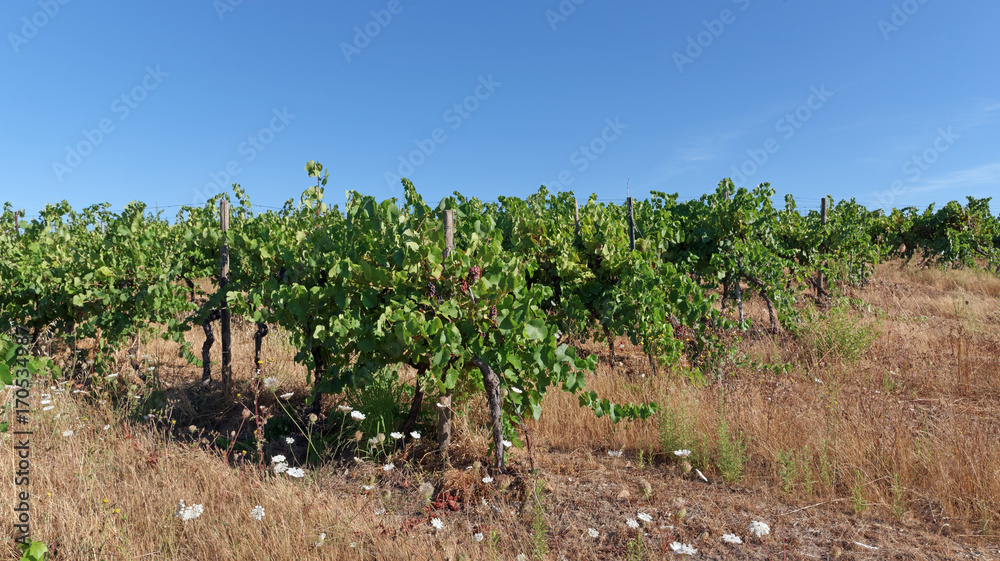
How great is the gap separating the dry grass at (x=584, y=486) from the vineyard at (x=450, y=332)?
44mm

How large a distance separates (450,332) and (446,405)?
1.90ft

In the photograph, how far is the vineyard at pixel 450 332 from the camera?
3.14 meters

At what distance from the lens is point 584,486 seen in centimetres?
317

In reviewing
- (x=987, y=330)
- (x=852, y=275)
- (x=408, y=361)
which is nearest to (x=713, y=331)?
(x=408, y=361)

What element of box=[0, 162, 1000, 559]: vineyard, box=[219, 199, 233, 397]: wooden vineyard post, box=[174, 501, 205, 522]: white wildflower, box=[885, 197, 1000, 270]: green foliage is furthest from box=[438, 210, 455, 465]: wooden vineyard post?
box=[885, 197, 1000, 270]: green foliage

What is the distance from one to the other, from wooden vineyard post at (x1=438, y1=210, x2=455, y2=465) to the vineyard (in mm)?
19

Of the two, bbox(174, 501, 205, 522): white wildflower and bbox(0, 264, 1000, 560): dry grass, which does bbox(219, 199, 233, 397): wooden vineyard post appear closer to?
bbox(0, 264, 1000, 560): dry grass

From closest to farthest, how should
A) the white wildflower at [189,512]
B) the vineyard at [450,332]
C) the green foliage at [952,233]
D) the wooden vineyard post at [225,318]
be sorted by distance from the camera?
the white wildflower at [189,512] < the vineyard at [450,332] < the wooden vineyard post at [225,318] < the green foliage at [952,233]

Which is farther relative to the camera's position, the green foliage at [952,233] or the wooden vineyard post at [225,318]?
the green foliage at [952,233]

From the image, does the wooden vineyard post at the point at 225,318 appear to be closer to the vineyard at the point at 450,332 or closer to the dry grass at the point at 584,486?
the vineyard at the point at 450,332

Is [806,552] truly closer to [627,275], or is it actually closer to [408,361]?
[408,361]

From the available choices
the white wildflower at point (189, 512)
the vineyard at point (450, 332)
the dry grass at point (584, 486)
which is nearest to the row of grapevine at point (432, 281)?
the vineyard at point (450, 332)

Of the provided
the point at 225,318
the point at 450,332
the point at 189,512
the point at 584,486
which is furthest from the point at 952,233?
the point at 189,512

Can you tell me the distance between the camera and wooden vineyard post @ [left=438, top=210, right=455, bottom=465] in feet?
10.6
